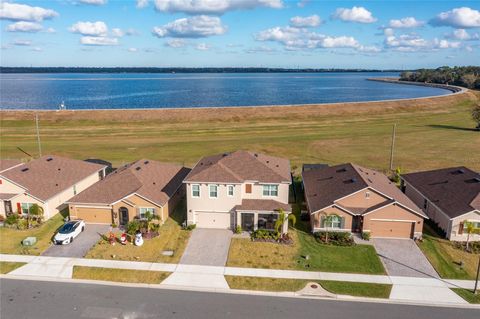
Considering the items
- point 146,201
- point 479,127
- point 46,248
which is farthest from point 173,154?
point 479,127

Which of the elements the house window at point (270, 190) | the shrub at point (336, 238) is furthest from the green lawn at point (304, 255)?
the house window at point (270, 190)

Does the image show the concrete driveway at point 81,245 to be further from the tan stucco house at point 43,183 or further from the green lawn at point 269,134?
the green lawn at point 269,134

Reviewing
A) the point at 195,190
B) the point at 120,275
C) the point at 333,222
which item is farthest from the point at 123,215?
the point at 333,222

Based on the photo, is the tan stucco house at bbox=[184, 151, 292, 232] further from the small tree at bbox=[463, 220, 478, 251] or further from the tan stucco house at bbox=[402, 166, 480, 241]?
the small tree at bbox=[463, 220, 478, 251]

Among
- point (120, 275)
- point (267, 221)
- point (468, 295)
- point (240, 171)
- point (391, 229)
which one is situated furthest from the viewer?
point (240, 171)

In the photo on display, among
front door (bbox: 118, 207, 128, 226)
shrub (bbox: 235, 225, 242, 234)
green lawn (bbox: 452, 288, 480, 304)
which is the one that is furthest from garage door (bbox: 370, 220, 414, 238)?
front door (bbox: 118, 207, 128, 226)

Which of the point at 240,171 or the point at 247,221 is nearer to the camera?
the point at 247,221

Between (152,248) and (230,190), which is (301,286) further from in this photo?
(152,248)
